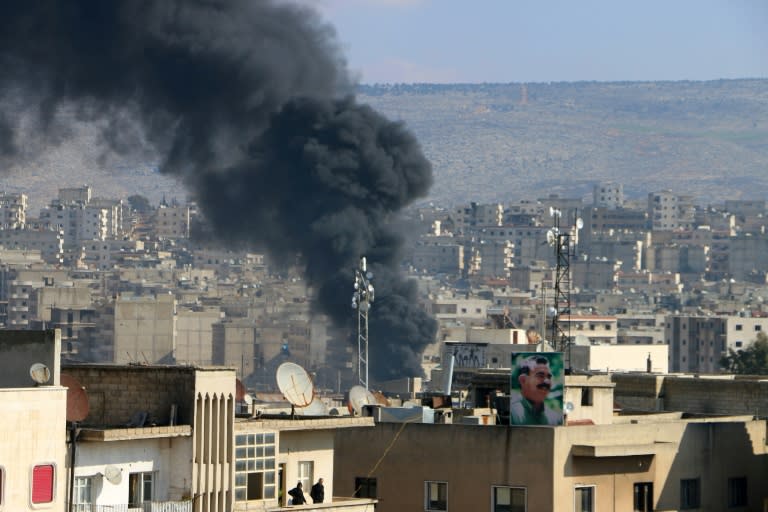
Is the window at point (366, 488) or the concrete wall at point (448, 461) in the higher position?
the concrete wall at point (448, 461)

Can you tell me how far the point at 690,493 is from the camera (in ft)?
54.4

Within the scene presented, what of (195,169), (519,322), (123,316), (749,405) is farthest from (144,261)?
(749,405)

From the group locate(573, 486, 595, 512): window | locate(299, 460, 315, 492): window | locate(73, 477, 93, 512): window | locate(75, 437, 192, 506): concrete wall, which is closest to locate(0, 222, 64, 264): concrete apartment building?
locate(573, 486, 595, 512): window

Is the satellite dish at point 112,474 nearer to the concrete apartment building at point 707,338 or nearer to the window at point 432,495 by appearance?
the window at point 432,495

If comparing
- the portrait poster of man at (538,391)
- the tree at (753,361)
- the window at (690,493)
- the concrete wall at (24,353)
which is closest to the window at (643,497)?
the window at (690,493)

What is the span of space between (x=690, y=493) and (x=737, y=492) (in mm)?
558

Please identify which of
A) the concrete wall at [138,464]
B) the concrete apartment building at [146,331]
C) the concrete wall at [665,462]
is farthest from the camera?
the concrete apartment building at [146,331]

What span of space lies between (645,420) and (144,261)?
173539 millimetres

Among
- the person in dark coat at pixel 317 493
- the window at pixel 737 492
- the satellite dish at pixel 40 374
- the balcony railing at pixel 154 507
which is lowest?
the window at pixel 737 492

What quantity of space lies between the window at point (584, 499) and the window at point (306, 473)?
2122mm

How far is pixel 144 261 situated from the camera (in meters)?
190

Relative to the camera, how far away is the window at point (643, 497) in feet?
52.6

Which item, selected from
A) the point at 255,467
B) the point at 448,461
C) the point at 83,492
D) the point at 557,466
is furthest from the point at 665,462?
the point at 83,492

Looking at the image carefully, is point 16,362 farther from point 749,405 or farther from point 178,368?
point 749,405
